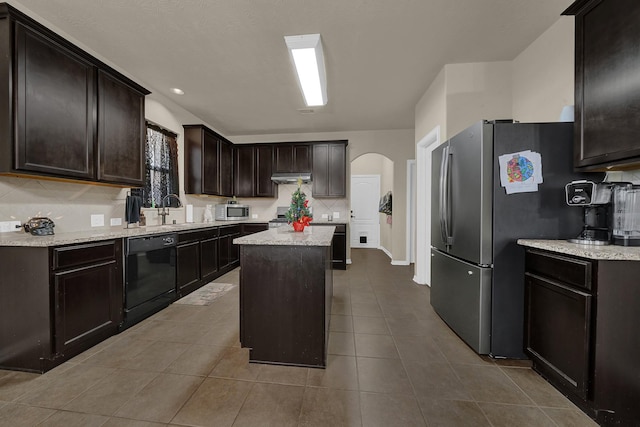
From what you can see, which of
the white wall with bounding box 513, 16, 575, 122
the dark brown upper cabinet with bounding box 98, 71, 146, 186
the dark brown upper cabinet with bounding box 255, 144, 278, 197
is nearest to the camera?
the white wall with bounding box 513, 16, 575, 122

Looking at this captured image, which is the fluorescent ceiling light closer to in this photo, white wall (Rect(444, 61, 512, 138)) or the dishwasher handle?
white wall (Rect(444, 61, 512, 138))

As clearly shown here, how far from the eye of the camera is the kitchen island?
187cm

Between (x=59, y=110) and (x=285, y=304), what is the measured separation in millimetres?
2481

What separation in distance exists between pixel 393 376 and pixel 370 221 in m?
6.06

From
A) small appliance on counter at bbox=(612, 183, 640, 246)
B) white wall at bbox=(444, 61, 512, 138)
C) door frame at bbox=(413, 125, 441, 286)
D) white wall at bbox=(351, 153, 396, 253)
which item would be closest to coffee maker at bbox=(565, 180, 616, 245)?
small appliance on counter at bbox=(612, 183, 640, 246)

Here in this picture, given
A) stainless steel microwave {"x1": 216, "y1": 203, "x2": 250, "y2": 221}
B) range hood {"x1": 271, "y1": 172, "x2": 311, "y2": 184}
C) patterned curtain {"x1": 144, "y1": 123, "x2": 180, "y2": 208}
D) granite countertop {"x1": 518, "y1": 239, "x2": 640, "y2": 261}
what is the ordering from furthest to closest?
range hood {"x1": 271, "y1": 172, "x2": 311, "y2": 184} → stainless steel microwave {"x1": 216, "y1": 203, "x2": 250, "y2": 221} → patterned curtain {"x1": 144, "y1": 123, "x2": 180, "y2": 208} → granite countertop {"x1": 518, "y1": 239, "x2": 640, "y2": 261}

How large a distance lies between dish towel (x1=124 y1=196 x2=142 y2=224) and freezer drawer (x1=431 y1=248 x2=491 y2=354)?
350 centimetres

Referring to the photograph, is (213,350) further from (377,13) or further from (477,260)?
(377,13)

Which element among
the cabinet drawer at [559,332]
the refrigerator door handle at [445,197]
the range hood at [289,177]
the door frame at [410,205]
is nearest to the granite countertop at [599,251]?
the cabinet drawer at [559,332]

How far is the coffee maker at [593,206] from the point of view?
63.3 inches

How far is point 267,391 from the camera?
5.35 feet

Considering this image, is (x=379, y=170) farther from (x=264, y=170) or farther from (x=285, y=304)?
(x=285, y=304)

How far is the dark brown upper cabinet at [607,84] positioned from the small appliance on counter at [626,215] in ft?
0.52

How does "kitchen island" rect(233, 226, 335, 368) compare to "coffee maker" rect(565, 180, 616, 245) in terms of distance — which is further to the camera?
"kitchen island" rect(233, 226, 335, 368)
